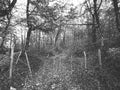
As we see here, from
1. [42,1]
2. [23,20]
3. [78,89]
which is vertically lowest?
[78,89]

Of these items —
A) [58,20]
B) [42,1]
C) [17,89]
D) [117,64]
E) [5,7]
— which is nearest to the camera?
[17,89]

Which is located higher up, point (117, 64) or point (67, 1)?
point (67, 1)

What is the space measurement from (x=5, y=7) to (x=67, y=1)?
23.9 ft

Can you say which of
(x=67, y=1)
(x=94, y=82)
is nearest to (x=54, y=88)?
(x=94, y=82)

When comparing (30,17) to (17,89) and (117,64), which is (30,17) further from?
(117,64)

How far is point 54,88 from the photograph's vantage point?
546cm

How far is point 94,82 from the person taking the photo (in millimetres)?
5555

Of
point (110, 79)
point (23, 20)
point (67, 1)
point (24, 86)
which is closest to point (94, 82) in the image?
point (110, 79)

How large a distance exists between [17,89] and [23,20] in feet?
23.1

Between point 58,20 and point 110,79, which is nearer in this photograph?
point 110,79

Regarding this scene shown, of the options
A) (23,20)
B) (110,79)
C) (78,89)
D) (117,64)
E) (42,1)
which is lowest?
(78,89)

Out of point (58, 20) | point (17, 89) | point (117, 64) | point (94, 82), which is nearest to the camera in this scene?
point (17, 89)

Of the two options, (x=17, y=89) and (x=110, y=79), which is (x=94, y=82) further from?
(x=17, y=89)

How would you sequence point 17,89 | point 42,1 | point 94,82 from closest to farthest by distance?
point 17,89
point 94,82
point 42,1
